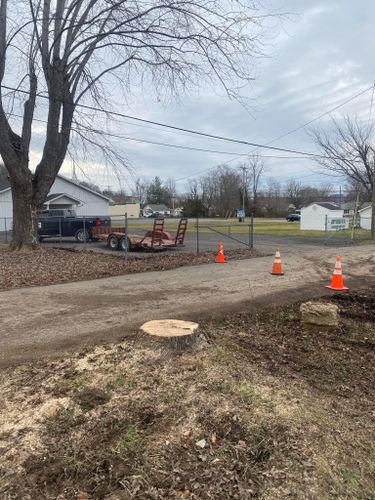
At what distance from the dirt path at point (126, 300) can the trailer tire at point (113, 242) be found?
23.8 feet

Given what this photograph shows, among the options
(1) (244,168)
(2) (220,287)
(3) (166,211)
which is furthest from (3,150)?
(3) (166,211)

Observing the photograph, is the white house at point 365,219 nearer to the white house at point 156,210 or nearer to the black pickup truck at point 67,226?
the black pickup truck at point 67,226

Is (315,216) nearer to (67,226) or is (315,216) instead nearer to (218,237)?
(218,237)

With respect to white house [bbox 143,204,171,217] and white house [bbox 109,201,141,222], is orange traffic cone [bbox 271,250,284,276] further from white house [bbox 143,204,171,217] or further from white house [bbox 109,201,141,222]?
white house [bbox 143,204,171,217]

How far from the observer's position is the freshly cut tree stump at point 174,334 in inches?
167

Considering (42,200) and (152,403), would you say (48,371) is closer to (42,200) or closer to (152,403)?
(152,403)

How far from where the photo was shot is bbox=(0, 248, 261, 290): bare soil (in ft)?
32.5

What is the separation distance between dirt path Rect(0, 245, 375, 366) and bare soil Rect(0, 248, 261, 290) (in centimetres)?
68

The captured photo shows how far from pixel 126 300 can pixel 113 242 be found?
11.5m

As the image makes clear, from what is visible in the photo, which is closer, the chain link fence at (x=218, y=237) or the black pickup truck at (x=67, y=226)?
the chain link fence at (x=218, y=237)

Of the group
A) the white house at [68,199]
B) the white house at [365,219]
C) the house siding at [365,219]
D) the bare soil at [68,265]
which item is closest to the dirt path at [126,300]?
the bare soil at [68,265]

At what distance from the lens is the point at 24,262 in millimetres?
12672

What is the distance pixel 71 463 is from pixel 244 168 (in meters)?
79.8

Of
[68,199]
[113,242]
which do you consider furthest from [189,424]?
[68,199]
